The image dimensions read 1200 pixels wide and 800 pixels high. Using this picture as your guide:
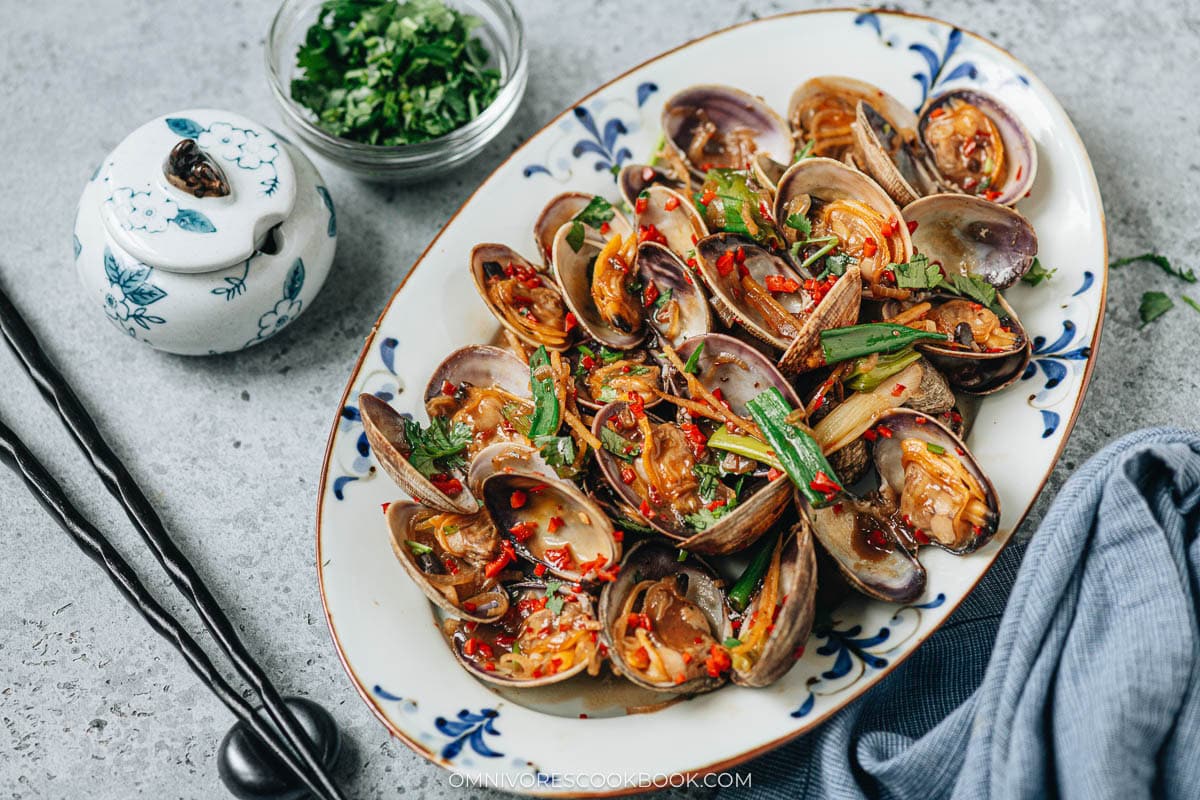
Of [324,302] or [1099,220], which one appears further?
[324,302]

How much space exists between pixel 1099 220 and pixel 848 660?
1.57 meters

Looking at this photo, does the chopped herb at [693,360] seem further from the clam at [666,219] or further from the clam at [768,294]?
the clam at [666,219]

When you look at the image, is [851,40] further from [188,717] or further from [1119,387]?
[188,717]

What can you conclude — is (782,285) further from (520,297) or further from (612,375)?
(520,297)

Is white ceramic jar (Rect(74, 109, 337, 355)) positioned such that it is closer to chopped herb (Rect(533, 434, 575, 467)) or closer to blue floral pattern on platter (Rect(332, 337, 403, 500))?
blue floral pattern on platter (Rect(332, 337, 403, 500))

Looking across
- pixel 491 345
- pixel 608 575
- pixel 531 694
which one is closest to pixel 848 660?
pixel 608 575

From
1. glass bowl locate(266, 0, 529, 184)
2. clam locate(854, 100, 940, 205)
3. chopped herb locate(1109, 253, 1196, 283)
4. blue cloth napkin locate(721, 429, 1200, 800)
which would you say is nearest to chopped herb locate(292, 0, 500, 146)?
glass bowl locate(266, 0, 529, 184)

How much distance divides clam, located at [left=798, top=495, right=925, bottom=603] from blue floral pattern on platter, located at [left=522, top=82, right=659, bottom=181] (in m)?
1.40

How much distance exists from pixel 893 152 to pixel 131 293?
2.48 metres

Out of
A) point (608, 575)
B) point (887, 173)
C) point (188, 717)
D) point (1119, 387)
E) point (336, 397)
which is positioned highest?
point (887, 173)

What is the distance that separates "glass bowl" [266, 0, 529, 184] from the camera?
347cm

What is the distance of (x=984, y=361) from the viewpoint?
9.57 feet

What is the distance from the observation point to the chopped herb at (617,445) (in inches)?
109

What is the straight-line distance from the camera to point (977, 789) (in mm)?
2525
